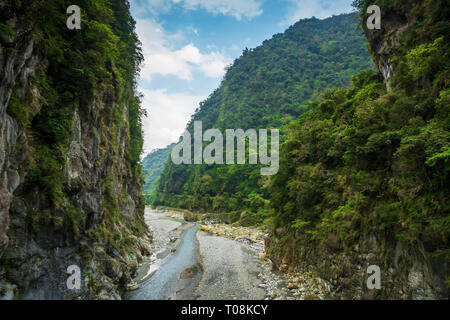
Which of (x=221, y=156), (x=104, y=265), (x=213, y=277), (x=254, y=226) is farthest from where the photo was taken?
(x=221, y=156)

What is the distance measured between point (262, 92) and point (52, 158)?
79.8m

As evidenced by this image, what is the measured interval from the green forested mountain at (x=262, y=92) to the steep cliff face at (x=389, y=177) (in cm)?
2757

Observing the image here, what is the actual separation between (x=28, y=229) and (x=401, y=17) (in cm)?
1938

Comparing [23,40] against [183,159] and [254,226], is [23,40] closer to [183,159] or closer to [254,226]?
[254,226]

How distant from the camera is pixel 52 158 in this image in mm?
8250

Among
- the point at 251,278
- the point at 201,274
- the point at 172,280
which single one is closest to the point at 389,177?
the point at 251,278

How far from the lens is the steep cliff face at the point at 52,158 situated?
6023 mm

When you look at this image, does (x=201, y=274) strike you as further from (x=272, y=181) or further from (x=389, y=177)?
(x=389, y=177)

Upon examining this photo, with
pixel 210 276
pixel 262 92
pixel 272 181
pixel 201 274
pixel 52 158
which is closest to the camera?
pixel 52 158

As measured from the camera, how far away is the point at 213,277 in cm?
1531

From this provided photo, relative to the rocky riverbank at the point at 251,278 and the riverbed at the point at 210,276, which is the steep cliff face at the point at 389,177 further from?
the riverbed at the point at 210,276

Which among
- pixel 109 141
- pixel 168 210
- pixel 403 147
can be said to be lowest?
pixel 168 210

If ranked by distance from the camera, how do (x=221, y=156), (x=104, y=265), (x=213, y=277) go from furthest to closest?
(x=221, y=156) < (x=213, y=277) < (x=104, y=265)
